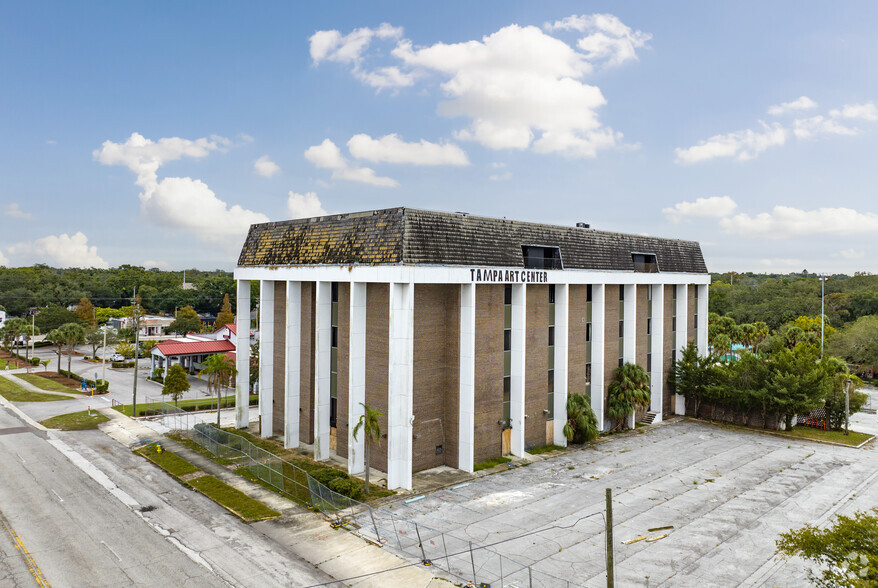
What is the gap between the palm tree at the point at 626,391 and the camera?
43.3m

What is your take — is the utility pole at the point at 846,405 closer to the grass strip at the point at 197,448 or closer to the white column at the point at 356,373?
the white column at the point at 356,373

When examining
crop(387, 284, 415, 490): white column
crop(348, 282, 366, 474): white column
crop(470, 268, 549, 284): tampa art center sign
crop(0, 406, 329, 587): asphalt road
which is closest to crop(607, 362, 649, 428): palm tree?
crop(470, 268, 549, 284): tampa art center sign

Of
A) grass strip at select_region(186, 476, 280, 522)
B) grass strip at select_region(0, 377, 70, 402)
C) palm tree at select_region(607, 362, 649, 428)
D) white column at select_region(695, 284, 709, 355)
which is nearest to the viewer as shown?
grass strip at select_region(186, 476, 280, 522)

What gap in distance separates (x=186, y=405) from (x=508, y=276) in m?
38.4

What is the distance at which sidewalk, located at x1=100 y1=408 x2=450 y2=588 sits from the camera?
2147cm

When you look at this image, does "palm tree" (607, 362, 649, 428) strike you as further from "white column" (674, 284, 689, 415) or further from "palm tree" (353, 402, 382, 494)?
"palm tree" (353, 402, 382, 494)

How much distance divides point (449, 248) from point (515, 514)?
15693 mm

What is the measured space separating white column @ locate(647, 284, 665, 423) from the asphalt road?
3756 cm

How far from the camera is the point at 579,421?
39.8 m

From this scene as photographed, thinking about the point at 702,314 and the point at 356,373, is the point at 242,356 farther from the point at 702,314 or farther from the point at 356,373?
the point at 702,314

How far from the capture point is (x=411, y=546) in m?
24.2

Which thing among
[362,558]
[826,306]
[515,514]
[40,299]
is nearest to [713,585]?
[515,514]

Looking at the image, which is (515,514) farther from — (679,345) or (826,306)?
(826,306)

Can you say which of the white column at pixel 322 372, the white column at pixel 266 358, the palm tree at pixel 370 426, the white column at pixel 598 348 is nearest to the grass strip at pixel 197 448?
the white column at pixel 266 358
